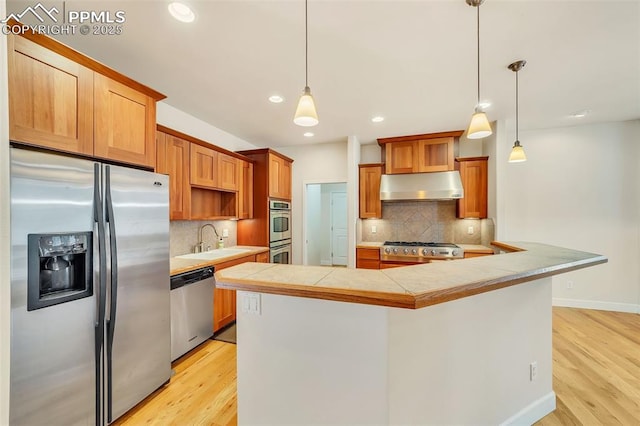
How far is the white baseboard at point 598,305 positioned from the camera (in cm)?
358

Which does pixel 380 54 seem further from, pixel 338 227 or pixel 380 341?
pixel 338 227

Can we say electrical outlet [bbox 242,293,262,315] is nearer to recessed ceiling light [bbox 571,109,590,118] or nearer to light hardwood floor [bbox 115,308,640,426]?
light hardwood floor [bbox 115,308,640,426]

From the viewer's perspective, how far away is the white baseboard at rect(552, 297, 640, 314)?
11.7ft

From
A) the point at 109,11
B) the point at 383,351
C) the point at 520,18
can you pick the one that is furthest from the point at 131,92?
the point at 520,18

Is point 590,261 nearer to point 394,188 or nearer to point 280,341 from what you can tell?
point 280,341

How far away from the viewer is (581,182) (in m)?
3.75

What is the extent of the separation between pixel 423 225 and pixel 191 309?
144 inches

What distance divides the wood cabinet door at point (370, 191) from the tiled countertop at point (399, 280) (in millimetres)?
2794

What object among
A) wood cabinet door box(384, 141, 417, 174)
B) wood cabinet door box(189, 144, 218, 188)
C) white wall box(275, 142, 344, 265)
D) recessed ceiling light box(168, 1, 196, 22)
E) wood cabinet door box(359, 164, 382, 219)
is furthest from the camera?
white wall box(275, 142, 344, 265)

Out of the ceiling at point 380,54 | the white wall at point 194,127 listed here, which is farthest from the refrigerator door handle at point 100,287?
the white wall at point 194,127

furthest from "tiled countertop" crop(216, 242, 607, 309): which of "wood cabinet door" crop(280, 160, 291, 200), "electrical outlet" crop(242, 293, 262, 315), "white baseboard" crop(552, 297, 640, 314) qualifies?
"white baseboard" crop(552, 297, 640, 314)

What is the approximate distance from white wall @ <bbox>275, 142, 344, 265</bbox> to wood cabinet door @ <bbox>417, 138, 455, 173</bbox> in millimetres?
1284

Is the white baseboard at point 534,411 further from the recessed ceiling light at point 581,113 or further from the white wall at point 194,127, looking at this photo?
the white wall at point 194,127

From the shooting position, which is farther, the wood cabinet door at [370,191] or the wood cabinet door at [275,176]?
the wood cabinet door at [370,191]
